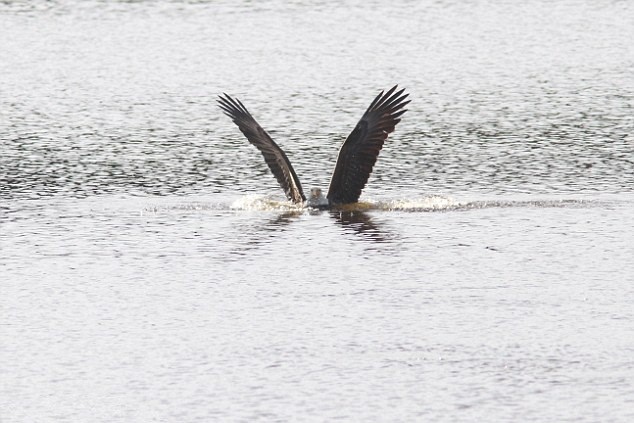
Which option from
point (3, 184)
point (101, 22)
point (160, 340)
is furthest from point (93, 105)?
point (160, 340)

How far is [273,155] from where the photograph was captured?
1484 centimetres

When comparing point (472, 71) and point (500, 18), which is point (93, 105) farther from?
point (500, 18)

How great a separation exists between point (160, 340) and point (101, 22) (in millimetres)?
21163

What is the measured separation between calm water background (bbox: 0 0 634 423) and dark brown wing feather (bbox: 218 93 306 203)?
211 millimetres

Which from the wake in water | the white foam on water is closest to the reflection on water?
the wake in water

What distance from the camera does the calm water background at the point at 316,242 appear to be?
8.93 m

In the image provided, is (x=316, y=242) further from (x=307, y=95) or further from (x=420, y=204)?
(x=307, y=95)

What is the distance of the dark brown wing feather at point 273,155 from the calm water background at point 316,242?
211 mm

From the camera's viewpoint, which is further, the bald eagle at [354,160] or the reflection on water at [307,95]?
the reflection on water at [307,95]

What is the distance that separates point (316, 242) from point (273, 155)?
204cm

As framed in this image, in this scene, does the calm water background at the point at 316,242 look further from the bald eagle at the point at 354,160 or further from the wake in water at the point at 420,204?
the bald eagle at the point at 354,160

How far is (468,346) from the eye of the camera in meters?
9.66

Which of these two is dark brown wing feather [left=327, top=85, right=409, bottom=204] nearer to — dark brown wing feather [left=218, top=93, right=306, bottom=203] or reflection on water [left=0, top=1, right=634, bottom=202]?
dark brown wing feather [left=218, top=93, right=306, bottom=203]

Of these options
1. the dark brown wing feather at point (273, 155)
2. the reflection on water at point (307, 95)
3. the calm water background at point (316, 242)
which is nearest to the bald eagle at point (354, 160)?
the dark brown wing feather at point (273, 155)
